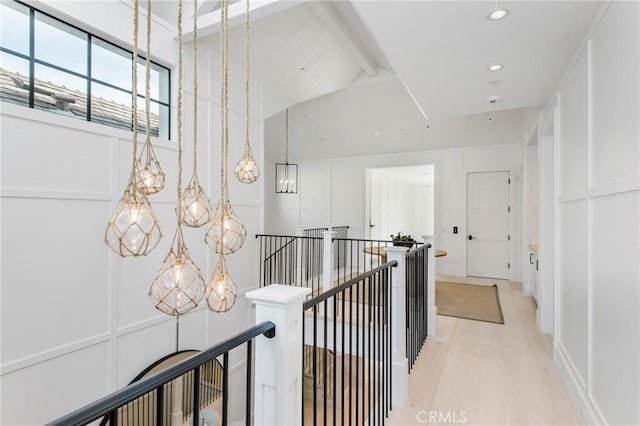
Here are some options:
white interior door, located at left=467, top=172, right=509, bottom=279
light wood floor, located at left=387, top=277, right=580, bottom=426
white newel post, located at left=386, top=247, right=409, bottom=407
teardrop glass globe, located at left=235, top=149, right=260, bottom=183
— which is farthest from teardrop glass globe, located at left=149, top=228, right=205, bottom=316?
white interior door, located at left=467, top=172, right=509, bottom=279

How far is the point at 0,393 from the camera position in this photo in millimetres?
2338

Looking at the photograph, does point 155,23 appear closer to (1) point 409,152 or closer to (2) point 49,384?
(2) point 49,384

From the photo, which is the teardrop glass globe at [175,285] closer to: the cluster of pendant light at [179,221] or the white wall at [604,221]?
the cluster of pendant light at [179,221]

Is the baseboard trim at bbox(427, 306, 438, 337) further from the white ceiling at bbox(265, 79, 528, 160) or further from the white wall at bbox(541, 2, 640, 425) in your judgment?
the white ceiling at bbox(265, 79, 528, 160)

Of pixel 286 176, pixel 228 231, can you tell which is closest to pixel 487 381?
pixel 228 231

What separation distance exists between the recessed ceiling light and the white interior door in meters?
5.24

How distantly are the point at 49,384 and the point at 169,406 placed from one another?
174cm

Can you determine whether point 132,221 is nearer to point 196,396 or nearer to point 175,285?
point 175,285

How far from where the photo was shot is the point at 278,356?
3.94 feet

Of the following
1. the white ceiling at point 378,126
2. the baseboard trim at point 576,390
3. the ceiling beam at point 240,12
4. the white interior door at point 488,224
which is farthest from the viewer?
the white interior door at point 488,224

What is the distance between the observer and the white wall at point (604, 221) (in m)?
1.49

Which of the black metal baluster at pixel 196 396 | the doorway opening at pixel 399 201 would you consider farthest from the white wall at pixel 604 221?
the doorway opening at pixel 399 201

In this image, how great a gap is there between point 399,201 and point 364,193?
88.3 inches
